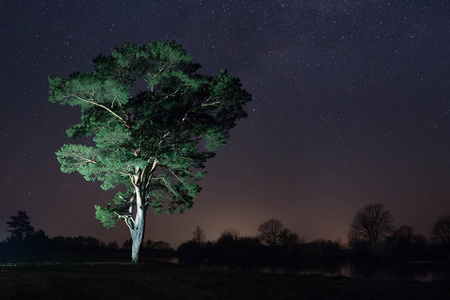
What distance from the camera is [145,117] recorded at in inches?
1017

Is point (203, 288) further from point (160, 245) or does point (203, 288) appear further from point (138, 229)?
point (160, 245)

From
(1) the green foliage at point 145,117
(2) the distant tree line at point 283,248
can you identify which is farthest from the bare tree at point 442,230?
(1) the green foliage at point 145,117

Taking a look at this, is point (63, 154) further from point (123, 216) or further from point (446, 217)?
Result: point (446, 217)

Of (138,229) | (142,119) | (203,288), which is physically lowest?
(203,288)

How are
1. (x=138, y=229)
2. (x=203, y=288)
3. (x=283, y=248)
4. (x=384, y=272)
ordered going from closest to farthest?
1. (x=203, y=288)
2. (x=138, y=229)
3. (x=384, y=272)
4. (x=283, y=248)

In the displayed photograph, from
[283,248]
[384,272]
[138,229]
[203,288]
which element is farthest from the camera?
[283,248]

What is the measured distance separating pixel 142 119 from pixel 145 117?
0.30 metres

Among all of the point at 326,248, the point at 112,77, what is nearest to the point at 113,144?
the point at 112,77

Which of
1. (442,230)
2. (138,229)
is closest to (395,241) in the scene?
(442,230)

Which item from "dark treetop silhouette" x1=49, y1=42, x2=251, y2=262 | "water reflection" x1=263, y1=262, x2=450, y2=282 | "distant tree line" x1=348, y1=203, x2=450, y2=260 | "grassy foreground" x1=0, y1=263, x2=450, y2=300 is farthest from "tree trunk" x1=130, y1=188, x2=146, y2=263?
"distant tree line" x1=348, y1=203, x2=450, y2=260

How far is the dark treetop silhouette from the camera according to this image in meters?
24.0

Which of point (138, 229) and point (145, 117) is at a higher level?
point (145, 117)

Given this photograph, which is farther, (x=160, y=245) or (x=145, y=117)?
(x=160, y=245)

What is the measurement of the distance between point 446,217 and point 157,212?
67.6 m
